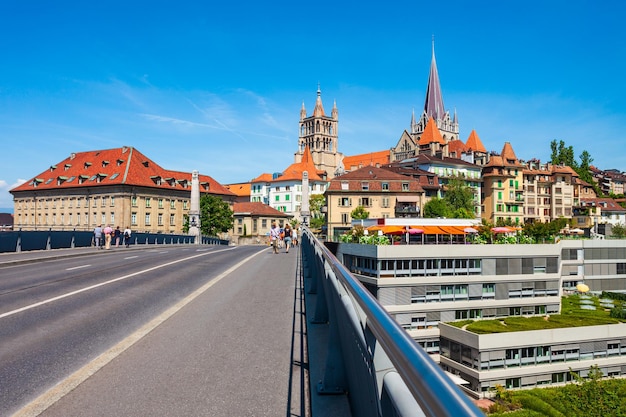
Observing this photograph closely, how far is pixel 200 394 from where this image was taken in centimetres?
463

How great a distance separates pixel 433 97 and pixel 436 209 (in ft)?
315

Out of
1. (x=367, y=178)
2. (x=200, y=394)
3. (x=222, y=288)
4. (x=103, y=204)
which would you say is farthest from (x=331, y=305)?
(x=103, y=204)

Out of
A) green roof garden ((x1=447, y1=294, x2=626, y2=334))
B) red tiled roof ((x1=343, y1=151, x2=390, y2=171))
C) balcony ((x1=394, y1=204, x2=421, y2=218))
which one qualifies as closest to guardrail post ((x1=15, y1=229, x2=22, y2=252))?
green roof garden ((x1=447, y1=294, x2=626, y2=334))

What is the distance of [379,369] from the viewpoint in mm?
2600

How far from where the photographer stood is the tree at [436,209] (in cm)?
9171

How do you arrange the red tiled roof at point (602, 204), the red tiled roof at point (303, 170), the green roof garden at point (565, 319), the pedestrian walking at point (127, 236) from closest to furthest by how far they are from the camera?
the pedestrian walking at point (127, 236) < the green roof garden at point (565, 319) < the red tiled roof at point (602, 204) < the red tiled roof at point (303, 170)

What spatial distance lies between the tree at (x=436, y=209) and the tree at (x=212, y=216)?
118ft

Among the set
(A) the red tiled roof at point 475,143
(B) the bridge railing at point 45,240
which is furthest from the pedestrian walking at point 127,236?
(A) the red tiled roof at point 475,143

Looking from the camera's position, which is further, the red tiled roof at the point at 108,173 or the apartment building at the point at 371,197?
the red tiled roof at the point at 108,173

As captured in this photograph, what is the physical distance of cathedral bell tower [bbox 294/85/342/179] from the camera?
177250mm

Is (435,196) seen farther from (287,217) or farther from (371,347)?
(371,347)

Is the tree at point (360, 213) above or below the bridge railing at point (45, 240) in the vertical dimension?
above

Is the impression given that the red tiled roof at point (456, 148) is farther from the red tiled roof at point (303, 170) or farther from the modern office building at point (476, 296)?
the modern office building at point (476, 296)

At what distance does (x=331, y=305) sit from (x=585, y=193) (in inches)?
5794
